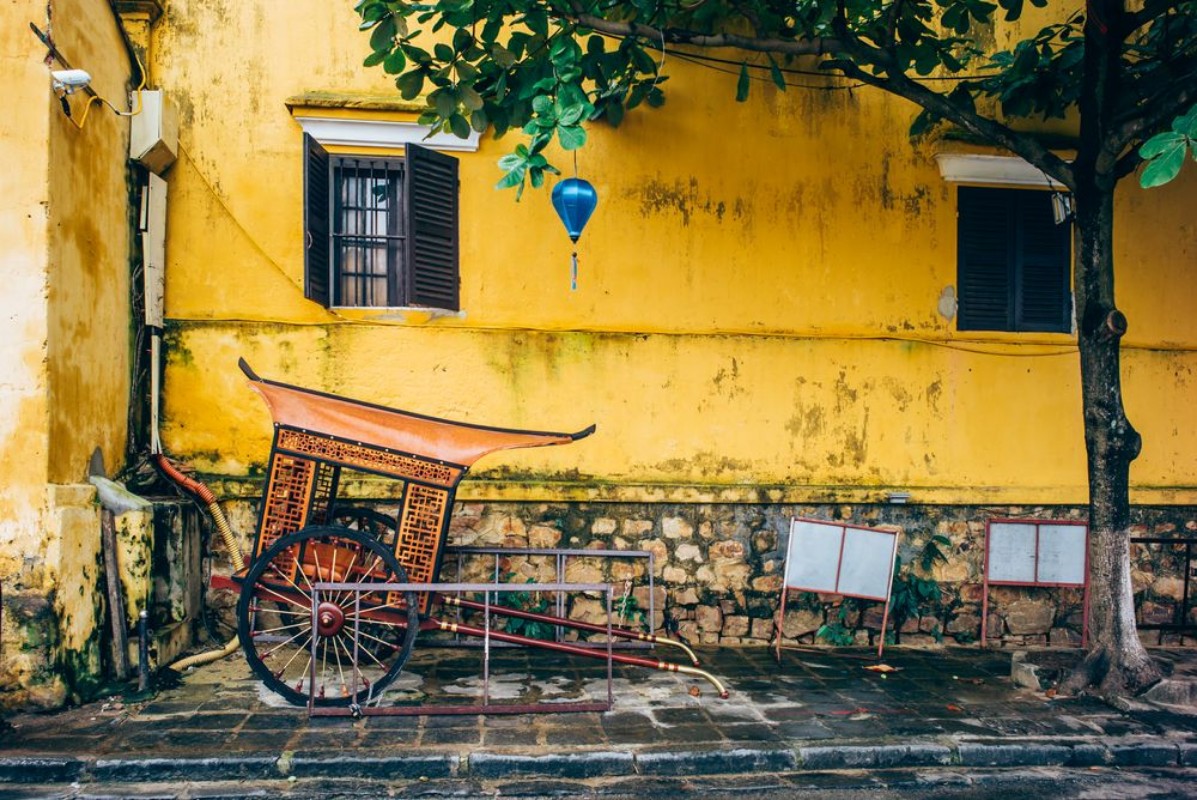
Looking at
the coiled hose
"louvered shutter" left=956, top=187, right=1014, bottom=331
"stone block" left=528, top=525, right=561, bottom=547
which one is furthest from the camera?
"louvered shutter" left=956, top=187, right=1014, bottom=331

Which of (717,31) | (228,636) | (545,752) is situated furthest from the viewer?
(717,31)

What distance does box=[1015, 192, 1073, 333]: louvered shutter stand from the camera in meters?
8.98

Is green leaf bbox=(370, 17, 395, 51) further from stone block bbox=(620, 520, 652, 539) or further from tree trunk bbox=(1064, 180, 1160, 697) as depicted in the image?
tree trunk bbox=(1064, 180, 1160, 697)

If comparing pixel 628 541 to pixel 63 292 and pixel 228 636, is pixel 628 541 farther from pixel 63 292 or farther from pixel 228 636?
pixel 63 292

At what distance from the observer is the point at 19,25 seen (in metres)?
6.33

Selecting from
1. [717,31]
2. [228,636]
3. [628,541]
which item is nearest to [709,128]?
[717,31]

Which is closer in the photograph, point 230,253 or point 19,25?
point 19,25

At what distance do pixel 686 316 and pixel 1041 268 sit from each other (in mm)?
3755

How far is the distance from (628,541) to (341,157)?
448cm

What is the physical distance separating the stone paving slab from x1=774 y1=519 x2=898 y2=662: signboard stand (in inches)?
36.3

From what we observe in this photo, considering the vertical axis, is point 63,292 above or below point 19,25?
below

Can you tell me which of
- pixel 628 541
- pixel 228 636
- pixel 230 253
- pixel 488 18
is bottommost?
pixel 228 636

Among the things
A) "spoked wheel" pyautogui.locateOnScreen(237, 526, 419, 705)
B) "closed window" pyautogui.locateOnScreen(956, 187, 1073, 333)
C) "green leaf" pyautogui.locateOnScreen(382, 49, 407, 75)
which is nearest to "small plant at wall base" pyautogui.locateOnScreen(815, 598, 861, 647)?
"closed window" pyautogui.locateOnScreen(956, 187, 1073, 333)

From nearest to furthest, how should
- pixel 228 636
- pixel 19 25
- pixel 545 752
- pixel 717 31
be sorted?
pixel 545 752, pixel 19 25, pixel 228 636, pixel 717 31
